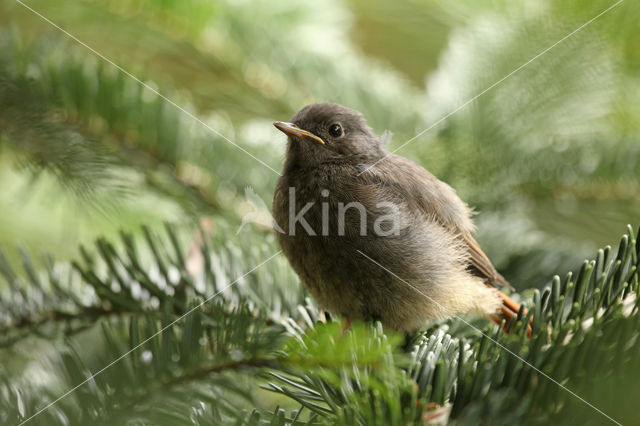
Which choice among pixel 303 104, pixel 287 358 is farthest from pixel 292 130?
pixel 287 358

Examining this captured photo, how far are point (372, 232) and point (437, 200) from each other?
0.53 m

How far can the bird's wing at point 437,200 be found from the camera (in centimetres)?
291

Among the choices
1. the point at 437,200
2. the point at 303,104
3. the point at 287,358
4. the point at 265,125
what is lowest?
the point at 287,358

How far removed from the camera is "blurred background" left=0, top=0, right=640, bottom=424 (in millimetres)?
2416

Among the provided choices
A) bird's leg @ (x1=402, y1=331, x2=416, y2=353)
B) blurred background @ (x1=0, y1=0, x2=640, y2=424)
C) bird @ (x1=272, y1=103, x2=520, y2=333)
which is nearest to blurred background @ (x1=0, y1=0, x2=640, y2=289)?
blurred background @ (x1=0, y1=0, x2=640, y2=424)

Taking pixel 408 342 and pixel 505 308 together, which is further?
pixel 505 308

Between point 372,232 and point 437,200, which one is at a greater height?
point 437,200

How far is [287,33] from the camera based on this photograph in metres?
3.17

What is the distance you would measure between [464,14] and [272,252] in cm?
157

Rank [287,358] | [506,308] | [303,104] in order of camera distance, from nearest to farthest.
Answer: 1. [287,358]
2. [506,308]
3. [303,104]

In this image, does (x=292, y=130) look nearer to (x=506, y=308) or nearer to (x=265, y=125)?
(x=265, y=125)

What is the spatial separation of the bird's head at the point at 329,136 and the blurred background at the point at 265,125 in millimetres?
162

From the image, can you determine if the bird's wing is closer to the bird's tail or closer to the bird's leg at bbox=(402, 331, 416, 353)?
the bird's tail

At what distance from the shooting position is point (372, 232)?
2.65m
